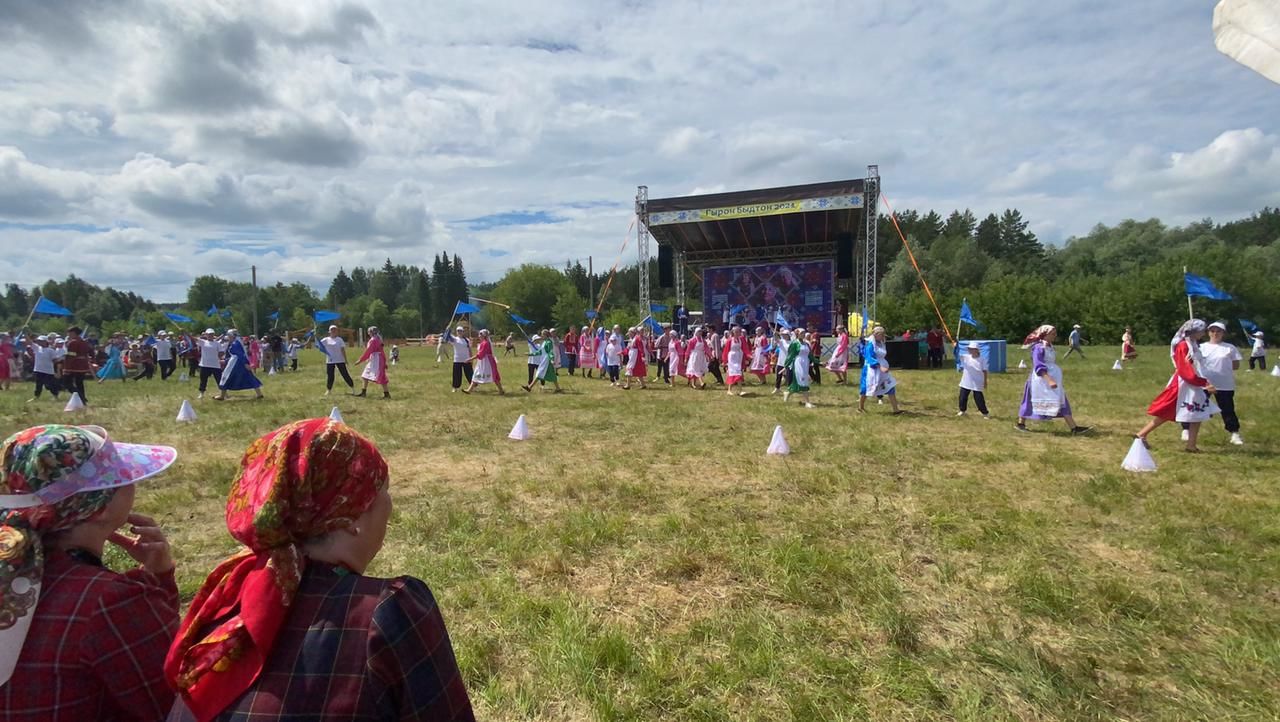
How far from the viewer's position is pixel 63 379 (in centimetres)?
1706

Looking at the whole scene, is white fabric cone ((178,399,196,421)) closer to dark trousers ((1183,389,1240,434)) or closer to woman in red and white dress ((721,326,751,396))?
woman in red and white dress ((721,326,751,396))

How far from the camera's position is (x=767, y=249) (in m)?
31.5

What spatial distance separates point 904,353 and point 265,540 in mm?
24740

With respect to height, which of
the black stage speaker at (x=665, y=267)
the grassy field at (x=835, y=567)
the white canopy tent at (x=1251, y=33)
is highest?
the black stage speaker at (x=665, y=267)

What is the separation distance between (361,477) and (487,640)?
262 cm

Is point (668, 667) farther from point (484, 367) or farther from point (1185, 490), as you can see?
point (484, 367)

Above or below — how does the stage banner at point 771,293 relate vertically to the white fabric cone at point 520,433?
above

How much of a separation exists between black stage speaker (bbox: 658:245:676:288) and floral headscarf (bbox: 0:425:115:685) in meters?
28.5

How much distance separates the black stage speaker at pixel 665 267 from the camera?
30109 mm

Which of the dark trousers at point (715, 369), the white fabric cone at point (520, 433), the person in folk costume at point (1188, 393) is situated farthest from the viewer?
the dark trousers at point (715, 369)

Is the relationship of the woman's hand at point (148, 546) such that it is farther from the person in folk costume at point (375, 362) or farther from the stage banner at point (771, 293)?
the stage banner at point (771, 293)

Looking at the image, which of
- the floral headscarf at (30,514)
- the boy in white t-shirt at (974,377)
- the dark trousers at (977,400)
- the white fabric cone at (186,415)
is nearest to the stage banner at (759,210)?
the boy in white t-shirt at (974,377)

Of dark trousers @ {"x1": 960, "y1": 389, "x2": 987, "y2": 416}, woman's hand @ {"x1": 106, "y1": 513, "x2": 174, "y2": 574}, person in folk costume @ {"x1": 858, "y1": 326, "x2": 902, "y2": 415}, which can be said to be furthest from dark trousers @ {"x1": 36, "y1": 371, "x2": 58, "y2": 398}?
dark trousers @ {"x1": 960, "y1": 389, "x2": 987, "y2": 416}

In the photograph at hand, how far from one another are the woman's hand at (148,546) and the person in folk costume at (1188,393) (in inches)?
380
